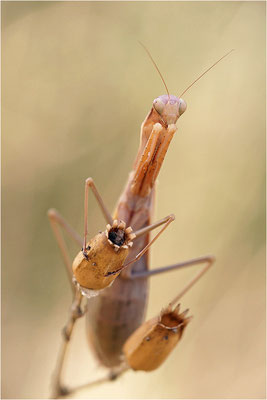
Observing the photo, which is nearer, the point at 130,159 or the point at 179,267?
the point at 179,267

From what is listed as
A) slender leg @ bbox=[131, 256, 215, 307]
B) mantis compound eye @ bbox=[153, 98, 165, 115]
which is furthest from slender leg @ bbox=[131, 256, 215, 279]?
mantis compound eye @ bbox=[153, 98, 165, 115]

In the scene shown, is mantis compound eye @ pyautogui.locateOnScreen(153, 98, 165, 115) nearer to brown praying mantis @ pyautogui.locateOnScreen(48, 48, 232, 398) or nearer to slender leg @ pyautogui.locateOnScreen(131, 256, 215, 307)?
brown praying mantis @ pyautogui.locateOnScreen(48, 48, 232, 398)

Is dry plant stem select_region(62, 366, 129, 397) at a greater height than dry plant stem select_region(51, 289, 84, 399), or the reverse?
dry plant stem select_region(51, 289, 84, 399)

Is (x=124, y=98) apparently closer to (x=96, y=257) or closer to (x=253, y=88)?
(x=253, y=88)

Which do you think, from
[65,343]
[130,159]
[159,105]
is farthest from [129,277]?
[130,159]

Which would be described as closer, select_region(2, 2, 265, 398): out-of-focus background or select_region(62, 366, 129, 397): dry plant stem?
select_region(62, 366, 129, 397): dry plant stem

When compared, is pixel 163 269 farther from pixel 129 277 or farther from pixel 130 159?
pixel 130 159

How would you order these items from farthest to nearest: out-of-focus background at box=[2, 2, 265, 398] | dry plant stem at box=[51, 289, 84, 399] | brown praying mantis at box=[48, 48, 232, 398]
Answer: out-of-focus background at box=[2, 2, 265, 398], dry plant stem at box=[51, 289, 84, 399], brown praying mantis at box=[48, 48, 232, 398]
